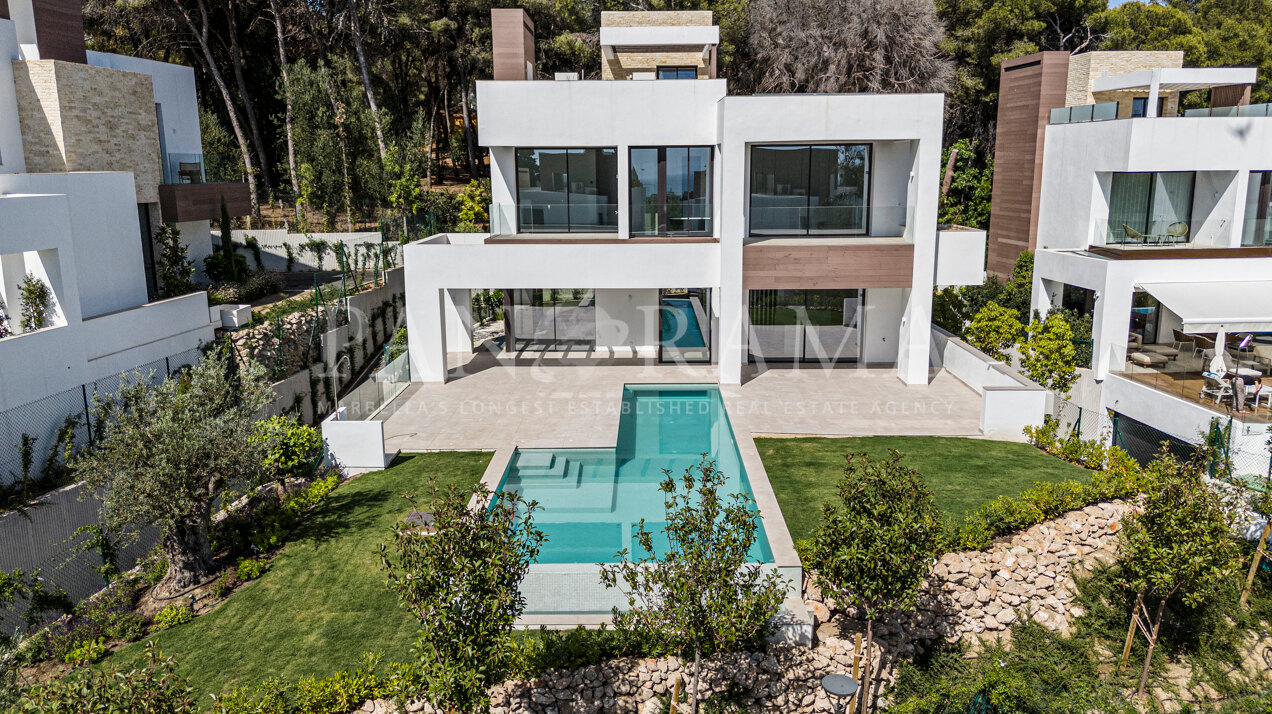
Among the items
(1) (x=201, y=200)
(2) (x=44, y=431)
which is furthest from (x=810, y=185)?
(2) (x=44, y=431)

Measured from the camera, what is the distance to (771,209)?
25672mm

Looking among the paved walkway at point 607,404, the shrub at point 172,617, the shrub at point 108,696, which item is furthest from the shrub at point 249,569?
the shrub at point 108,696

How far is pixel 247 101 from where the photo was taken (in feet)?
144

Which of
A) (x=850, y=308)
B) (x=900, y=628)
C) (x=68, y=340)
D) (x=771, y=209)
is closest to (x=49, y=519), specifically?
(x=68, y=340)

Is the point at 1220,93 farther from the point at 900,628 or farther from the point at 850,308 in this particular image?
the point at 900,628

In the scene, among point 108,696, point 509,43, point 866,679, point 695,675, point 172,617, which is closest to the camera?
point 108,696

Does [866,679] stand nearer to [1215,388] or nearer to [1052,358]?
[1052,358]

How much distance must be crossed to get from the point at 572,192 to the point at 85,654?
58.4 feet

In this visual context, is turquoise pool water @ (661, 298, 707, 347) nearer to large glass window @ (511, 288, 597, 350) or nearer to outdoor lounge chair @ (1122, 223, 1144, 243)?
large glass window @ (511, 288, 597, 350)

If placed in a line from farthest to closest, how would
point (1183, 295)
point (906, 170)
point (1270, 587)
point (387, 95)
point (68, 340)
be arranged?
point (387, 95) → point (906, 170) → point (1183, 295) → point (68, 340) → point (1270, 587)

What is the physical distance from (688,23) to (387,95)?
25975mm

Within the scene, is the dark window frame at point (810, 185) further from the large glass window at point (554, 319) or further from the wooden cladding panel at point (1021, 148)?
the wooden cladding panel at point (1021, 148)

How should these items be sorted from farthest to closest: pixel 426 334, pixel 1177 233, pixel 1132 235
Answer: pixel 1177 233
pixel 1132 235
pixel 426 334

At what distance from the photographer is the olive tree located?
549 inches
